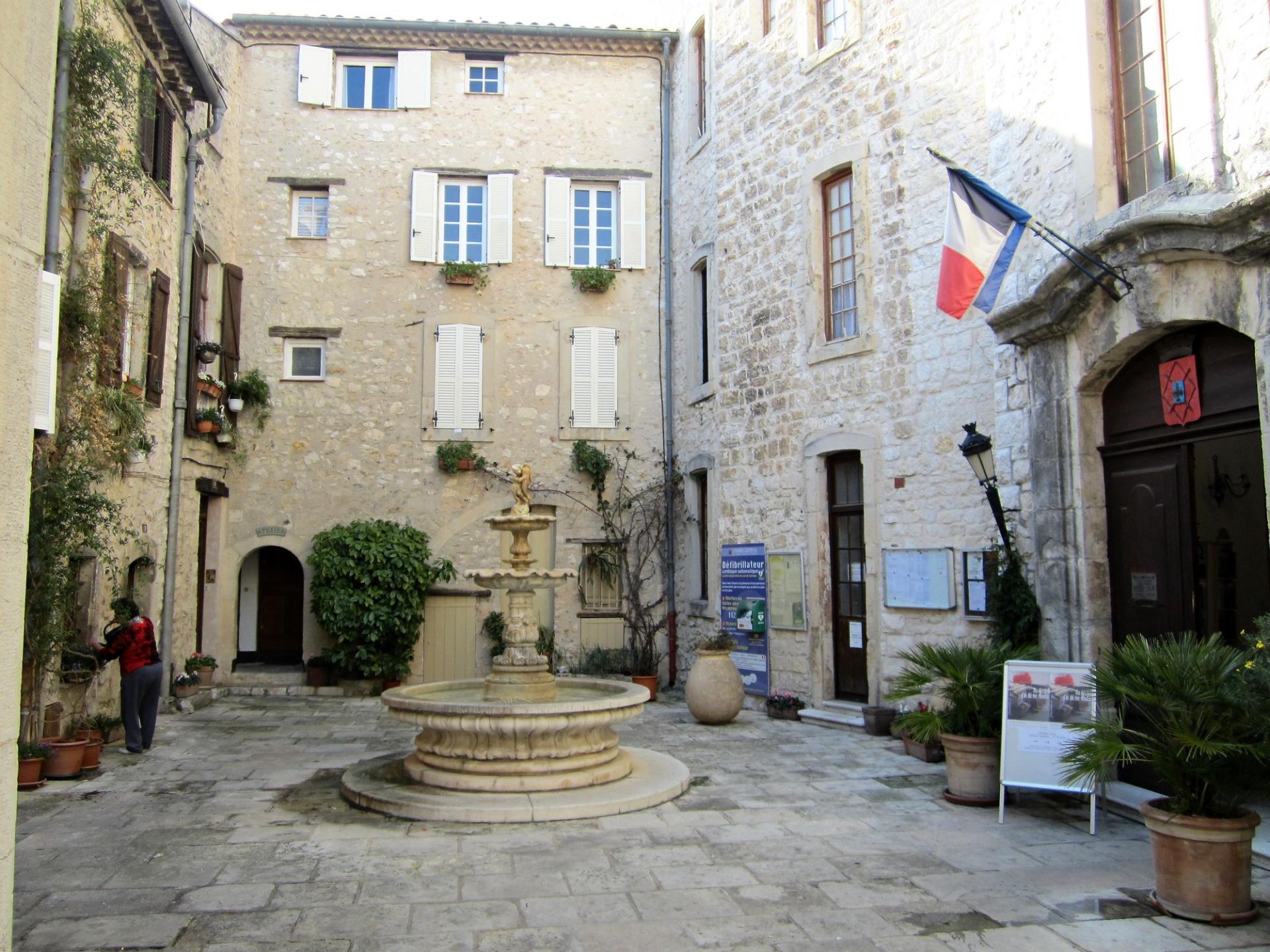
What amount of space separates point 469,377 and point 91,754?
7.56 meters

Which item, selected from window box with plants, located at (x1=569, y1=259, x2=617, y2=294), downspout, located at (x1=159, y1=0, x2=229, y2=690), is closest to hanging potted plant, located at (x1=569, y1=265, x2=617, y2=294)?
window box with plants, located at (x1=569, y1=259, x2=617, y2=294)

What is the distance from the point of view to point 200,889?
4.96 m

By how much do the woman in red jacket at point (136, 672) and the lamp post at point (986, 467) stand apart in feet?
23.3

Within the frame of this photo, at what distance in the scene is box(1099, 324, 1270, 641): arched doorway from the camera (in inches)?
239

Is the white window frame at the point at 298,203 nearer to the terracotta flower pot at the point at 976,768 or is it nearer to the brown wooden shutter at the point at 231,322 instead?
the brown wooden shutter at the point at 231,322

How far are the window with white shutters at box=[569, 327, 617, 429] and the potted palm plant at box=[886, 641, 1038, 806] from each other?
8205mm

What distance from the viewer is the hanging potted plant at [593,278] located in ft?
47.6

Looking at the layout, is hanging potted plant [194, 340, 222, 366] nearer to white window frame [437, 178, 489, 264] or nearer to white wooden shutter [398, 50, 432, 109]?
white window frame [437, 178, 489, 264]

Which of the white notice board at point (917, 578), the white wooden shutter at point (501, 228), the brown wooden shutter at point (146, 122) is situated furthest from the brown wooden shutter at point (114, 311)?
the white notice board at point (917, 578)

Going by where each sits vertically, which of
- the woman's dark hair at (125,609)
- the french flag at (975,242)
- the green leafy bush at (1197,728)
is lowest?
the green leafy bush at (1197,728)

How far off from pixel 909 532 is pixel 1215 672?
4922 mm

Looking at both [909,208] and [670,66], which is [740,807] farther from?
[670,66]

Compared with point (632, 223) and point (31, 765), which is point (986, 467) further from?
point (632, 223)

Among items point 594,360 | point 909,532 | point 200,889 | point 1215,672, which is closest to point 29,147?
point 200,889
